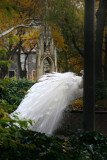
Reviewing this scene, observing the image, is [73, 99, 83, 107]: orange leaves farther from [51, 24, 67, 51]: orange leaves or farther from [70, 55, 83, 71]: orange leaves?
[51, 24, 67, 51]: orange leaves

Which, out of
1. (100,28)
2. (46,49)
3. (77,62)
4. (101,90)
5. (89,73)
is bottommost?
(101,90)

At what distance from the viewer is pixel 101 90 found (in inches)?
203

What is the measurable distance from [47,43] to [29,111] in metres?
2.50

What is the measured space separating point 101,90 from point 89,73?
5.46 ft

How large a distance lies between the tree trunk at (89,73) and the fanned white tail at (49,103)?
630 millimetres

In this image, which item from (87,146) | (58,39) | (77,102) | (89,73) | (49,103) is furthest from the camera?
(58,39)

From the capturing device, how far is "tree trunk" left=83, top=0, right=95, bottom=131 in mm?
3549

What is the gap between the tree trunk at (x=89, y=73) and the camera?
355 cm

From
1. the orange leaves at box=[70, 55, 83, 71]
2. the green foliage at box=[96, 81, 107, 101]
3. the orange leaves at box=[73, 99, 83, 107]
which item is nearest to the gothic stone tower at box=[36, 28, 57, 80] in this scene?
the orange leaves at box=[70, 55, 83, 71]

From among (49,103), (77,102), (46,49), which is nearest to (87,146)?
(49,103)

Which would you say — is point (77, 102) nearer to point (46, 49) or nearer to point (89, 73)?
point (89, 73)

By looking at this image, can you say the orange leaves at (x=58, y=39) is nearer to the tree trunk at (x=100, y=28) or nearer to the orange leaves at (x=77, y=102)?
the tree trunk at (x=100, y=28)

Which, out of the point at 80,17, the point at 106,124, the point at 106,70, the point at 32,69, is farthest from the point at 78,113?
the point at 32,69

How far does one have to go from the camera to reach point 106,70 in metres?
5.63
